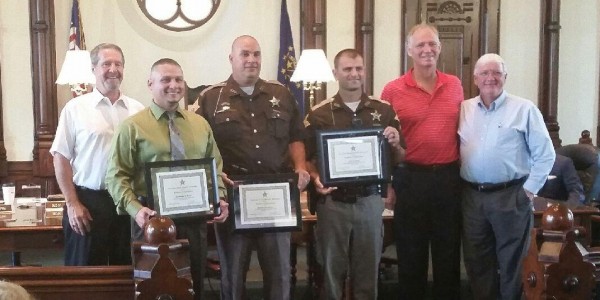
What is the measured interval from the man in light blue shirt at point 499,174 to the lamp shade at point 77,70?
10.7 ft

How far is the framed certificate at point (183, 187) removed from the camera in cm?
259

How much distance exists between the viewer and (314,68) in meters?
5.96

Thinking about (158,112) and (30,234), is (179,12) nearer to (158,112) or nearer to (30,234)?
(30,234)

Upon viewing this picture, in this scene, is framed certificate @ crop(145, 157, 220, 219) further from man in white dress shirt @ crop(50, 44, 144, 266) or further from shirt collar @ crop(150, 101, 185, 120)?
man in white dress shirt @ crop(50, 44, 144, 266)

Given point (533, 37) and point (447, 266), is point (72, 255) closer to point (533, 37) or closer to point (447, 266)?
point (447, 266)

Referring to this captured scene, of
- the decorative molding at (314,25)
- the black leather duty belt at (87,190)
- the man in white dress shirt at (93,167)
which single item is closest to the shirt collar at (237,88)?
the man in white dress shirt at (93,167)

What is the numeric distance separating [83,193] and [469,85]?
495cm

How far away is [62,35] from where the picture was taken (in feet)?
21.0

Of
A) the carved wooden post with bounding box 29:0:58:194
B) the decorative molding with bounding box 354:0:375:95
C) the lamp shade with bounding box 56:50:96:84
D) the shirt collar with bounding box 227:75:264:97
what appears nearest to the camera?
the shirt collar with bounding box 227:75:264:97

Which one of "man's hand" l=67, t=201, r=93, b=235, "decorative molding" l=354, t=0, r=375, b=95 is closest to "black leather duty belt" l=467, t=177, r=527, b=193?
"man's hand" l=67, t=201, r=93, b=235

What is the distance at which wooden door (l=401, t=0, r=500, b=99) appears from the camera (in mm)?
6816

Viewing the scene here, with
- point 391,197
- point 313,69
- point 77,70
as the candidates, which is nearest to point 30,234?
point 391,197

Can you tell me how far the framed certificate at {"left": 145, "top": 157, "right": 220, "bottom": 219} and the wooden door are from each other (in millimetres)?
4516

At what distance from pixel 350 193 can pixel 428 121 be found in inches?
23.5
